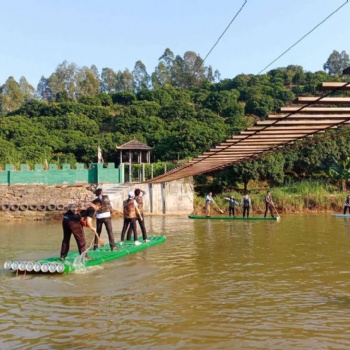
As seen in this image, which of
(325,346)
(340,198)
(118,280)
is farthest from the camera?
(340,198)

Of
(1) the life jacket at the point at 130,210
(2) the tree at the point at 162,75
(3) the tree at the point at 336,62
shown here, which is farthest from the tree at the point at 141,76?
(1) the life jacket at the point at 130,210

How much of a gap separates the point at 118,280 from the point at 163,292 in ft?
3.77

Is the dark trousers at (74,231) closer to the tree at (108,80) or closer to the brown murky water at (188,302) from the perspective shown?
the brown murky water at (188,302)

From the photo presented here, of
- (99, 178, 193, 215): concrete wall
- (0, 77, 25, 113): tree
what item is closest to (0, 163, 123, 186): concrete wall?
(99, 178, 193, 215): concrete wall

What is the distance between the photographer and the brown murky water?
484 centimetres

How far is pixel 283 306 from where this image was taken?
236 inches

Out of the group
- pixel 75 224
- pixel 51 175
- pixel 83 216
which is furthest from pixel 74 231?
pixel 51 175

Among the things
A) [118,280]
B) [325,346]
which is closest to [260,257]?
[118,280]

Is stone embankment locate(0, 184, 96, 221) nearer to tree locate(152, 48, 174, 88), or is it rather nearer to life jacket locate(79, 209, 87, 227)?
life jacket locate(79, 209, 87, 227)

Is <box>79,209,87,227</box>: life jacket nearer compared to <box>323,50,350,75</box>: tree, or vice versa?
<box>79,209,87,227</box>: life jacket

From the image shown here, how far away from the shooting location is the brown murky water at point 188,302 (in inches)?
190

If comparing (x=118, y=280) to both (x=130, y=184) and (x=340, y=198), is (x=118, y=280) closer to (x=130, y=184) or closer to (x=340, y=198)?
(x=130, y=184)

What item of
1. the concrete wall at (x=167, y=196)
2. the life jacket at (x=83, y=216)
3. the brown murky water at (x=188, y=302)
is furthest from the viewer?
the concrete wall at (x=167, y=196)

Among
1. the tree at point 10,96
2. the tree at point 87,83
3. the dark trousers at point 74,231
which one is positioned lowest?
the dark trousers at point 74,231
